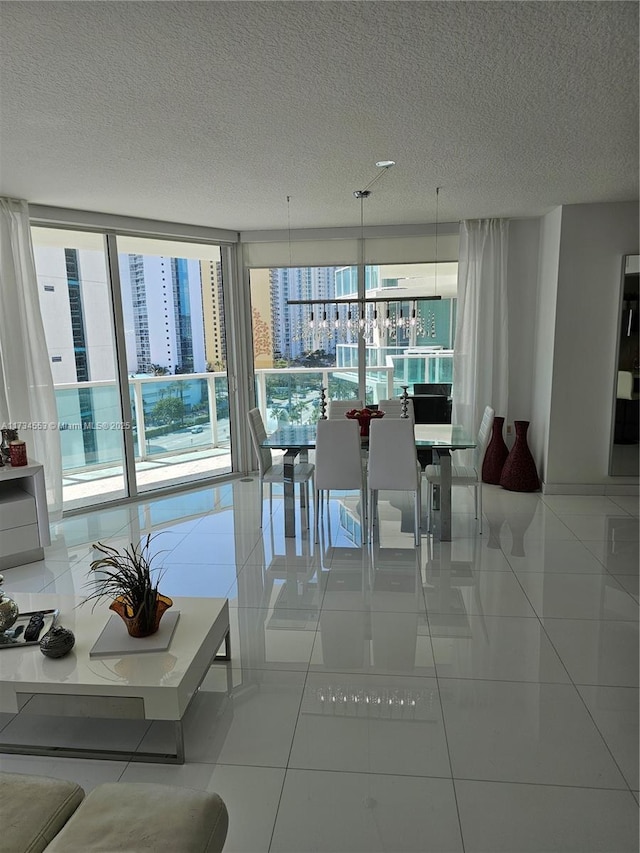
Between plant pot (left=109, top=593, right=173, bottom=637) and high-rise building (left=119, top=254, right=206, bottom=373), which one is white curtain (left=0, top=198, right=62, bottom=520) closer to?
high-rise building (left=119, top=254, right=206, bottom=373)

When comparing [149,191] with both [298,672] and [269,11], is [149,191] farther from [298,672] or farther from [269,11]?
[298,672]

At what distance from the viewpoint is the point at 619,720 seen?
2389 mm

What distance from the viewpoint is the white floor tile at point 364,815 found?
1841 mm

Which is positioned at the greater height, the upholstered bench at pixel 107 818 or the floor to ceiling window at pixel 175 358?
the floor to ceiling window at pixel 175 358

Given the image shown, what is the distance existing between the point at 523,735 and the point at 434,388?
444 cm

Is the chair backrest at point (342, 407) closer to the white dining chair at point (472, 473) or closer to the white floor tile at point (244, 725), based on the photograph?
the white dining chair at point (472, 473)

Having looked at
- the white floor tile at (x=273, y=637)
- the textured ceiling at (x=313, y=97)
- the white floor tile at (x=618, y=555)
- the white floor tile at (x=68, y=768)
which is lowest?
the white floor tile at (x=68, y=768)

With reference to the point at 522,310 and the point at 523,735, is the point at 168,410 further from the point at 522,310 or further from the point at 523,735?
the point at 523,735

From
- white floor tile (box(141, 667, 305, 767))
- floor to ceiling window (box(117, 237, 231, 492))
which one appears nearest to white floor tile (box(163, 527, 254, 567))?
white floor tile (box(141, 667, 305, 767))

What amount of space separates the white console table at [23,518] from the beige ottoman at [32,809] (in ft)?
8.94

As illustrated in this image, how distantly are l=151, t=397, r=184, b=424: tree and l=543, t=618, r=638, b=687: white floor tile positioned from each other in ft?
14.2

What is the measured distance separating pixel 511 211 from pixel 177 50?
4.04 metres

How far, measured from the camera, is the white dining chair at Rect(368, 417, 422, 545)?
13.8ft

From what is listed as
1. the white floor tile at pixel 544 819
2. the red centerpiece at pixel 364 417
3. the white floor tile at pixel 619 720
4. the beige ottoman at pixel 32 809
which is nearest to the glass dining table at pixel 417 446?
the red centerpiece at pixel 364 417
